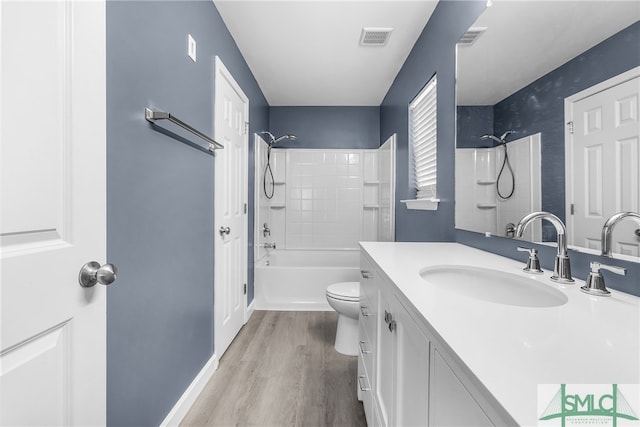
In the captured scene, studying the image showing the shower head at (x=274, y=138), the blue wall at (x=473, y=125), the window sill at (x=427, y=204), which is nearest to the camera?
the blue wall at (x=473, y=125)

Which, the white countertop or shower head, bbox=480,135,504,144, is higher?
shower head, bbox=480,135,504,144

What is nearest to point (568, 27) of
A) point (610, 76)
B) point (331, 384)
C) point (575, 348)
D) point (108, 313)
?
point (610, 76)

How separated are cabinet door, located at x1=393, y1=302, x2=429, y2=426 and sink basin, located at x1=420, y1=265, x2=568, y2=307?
0.32 metres

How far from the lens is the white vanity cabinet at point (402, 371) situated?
0.52m

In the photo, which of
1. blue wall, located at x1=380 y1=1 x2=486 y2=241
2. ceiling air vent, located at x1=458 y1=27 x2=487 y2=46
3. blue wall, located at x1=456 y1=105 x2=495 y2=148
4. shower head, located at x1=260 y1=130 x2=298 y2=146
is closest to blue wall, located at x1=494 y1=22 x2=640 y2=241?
blue wall, located at x1=456 y1=105 x2=495 y2=148

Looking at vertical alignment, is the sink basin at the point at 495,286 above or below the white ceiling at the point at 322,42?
below

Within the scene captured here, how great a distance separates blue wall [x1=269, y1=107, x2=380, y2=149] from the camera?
4.00 m

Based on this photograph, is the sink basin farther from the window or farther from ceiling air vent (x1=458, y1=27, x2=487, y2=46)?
ceiling air vent (x1=458, y1=27, x2=487, y2=46)

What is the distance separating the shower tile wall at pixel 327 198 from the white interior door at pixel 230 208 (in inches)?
50.9

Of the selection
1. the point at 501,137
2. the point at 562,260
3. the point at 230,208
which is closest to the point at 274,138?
the point at 230,208

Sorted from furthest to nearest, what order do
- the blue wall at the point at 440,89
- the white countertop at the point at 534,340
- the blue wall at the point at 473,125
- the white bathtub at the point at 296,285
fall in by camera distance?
the white bathtub at the point at 296,285, the blue wall at the point at 440,89, the blue wall at the point at 473,125, the white countertop at the point at 534,340

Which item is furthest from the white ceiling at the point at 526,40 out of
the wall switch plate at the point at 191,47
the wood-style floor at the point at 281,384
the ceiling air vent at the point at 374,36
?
the wood-style floor at the point at 281,384

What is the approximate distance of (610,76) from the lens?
80cm

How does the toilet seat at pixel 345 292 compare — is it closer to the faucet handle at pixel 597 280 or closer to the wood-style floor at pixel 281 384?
the wood-style floor at pixel 281 384
